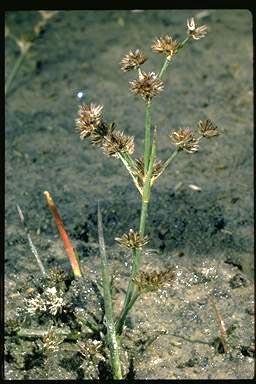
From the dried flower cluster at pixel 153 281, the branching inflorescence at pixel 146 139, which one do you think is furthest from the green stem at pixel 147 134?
the dried flower cluster at pixel 153 281

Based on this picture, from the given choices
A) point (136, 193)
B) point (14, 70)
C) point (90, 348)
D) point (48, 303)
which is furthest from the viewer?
point (14, 70)

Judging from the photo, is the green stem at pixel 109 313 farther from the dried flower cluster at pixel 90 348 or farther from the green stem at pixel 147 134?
the green stem at pixel 147 134

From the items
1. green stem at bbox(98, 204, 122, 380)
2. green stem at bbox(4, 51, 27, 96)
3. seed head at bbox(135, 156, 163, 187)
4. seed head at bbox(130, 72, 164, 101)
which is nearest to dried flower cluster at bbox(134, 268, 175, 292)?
green stem at bbox(98, 204, 122, 380)

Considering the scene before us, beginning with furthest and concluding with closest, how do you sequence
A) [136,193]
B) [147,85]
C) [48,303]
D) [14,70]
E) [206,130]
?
[14,70]
[136,193]
[48,303]
[206,130]
[147,85]

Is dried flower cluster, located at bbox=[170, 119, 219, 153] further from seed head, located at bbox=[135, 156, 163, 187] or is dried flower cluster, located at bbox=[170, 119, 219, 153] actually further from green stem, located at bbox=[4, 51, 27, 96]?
green stem, located at bbox=[4, 51, 27, 96]

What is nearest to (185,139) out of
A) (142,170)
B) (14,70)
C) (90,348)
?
(142,170)

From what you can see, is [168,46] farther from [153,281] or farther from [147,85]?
[153,281]
